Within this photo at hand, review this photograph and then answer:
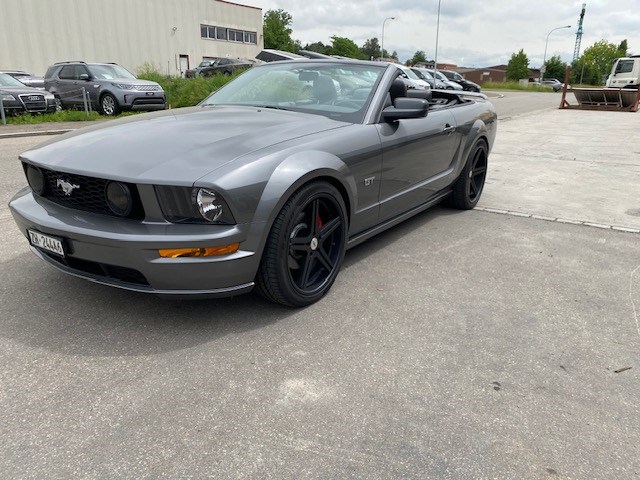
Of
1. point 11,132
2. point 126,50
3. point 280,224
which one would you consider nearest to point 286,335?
point 280,224

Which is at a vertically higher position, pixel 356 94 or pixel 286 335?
pixel 356 94

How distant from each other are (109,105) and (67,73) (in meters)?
2.22

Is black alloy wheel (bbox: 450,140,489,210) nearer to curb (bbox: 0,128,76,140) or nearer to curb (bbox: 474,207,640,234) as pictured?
curb (bbox: 474,207,640,234)

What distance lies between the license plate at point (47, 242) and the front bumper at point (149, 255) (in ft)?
0.11

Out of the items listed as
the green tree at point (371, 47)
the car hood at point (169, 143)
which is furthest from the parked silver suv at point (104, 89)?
the green tree at point (371, 47)

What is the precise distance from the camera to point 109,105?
14.8m

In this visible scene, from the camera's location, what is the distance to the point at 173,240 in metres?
2.45

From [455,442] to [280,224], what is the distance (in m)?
1.38

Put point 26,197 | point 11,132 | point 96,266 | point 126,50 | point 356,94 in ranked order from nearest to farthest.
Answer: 1. point 96,266
2. point 26,197
3. point 356,94
4. point 11,132
5. point 126,50

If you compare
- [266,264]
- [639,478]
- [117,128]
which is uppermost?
[117,128]

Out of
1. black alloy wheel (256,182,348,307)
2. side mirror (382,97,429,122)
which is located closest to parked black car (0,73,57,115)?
side mirror (382,97,429,122)

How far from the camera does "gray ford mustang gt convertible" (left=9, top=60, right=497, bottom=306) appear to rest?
8.24ft

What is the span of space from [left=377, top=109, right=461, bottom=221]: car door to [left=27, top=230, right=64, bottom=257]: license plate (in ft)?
6.83

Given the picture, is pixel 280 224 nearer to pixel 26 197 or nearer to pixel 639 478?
pixel 26 197
